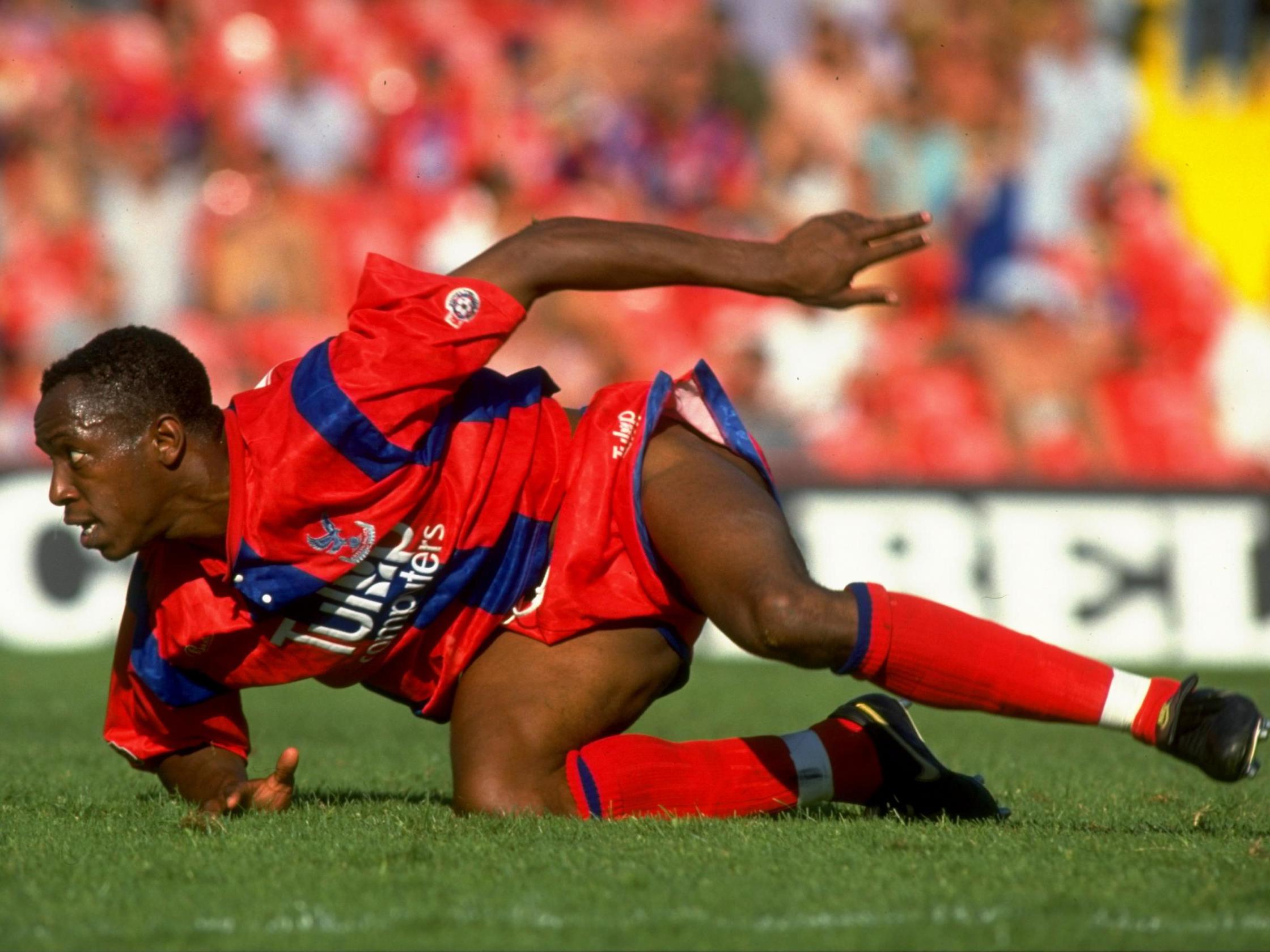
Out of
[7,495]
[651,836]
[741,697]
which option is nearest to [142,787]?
[651,836]

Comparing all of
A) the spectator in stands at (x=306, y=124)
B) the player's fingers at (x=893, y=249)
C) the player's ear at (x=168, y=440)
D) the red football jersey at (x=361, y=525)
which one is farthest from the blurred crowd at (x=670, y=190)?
the player's ear at (x=168, y=440)

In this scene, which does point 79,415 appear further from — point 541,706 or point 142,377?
point 541,706

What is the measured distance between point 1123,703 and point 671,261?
4.69ft

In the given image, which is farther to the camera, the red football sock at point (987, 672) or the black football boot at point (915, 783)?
the black football boot at point (915, 783)

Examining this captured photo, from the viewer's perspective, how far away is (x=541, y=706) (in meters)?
3.99

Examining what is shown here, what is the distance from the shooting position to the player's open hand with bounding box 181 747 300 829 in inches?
148

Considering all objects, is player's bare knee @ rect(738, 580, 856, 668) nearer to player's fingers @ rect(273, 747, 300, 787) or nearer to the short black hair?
player's fingers @ rect(273, 747, 300, 787)

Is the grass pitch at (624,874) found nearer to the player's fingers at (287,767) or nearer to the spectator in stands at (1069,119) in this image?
the player's fingers at (287,767)

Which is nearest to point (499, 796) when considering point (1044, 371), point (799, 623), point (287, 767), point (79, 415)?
point (287, 767)

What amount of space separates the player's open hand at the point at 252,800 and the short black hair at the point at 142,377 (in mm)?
796

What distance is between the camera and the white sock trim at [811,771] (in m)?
4.05

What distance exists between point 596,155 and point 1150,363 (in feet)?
13.3

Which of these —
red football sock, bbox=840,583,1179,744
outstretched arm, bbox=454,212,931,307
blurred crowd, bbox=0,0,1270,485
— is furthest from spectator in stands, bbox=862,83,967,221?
red football sock, bbox=840,583,1179,744

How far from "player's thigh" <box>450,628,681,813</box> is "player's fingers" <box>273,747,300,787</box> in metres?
0.42
